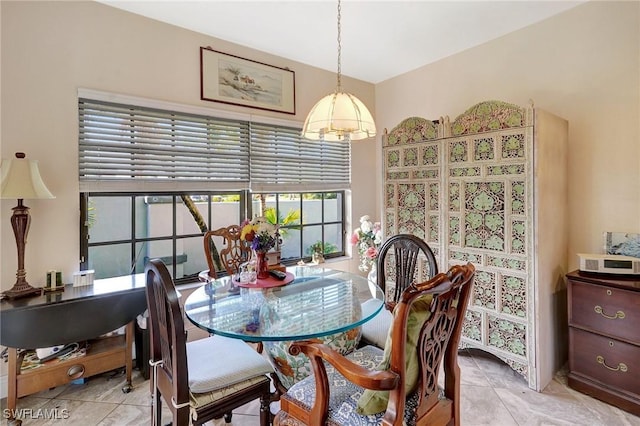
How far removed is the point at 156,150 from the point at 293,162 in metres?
1.36

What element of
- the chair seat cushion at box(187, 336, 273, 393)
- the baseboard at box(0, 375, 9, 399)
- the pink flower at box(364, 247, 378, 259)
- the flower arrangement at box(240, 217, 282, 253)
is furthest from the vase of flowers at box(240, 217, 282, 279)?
the baseboard at box(0, 375, 9, 399)

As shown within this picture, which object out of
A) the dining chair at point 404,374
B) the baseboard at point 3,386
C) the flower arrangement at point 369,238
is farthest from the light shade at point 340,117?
the baseboard at point 3,386

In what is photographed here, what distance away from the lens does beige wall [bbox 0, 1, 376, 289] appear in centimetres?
215

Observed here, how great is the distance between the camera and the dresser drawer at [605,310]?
78.1 inches

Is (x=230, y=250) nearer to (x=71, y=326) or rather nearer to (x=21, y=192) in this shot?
(x=71, y=326)

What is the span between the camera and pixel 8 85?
213 centimetres

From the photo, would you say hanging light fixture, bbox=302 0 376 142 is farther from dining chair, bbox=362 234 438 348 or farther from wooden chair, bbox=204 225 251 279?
wooden chair, bbox=204 225 251 279

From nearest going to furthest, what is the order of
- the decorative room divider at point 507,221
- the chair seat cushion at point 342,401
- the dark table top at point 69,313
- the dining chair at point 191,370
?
the chair seat cushion at point 342,401 → the dining chair at point 191,370 → the dark table top at point 69,313 → the decorative room divider at point 507,221

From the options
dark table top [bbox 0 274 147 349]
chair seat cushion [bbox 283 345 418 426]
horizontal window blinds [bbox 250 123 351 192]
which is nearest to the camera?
chair seat cushion [bbox 283 345 418 426]

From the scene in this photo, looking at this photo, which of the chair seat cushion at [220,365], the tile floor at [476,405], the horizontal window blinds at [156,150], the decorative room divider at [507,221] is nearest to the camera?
the chair seat cushion at [220,365]

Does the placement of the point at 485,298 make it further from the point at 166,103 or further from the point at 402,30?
the point at 166,103

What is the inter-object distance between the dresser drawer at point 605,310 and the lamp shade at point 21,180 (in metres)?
3.60

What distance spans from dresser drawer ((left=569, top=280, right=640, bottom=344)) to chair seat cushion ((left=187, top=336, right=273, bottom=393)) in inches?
83.7

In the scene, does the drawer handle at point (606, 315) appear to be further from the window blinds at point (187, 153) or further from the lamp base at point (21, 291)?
the lamp base at point (21, 291)
